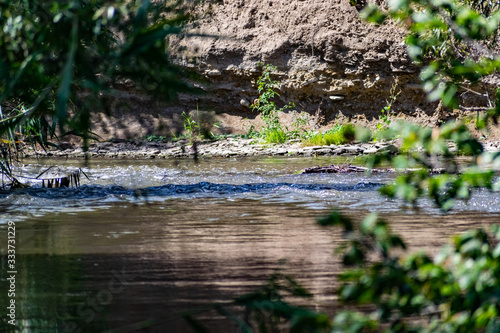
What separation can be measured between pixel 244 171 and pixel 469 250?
879cm

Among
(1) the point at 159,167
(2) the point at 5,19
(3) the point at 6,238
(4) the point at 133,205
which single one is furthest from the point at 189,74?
(1) the point at 159,167

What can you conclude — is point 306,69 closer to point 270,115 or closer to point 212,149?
point 270,115

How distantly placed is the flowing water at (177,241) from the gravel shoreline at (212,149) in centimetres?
395

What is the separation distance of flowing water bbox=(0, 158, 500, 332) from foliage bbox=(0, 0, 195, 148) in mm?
710

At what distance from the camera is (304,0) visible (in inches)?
711

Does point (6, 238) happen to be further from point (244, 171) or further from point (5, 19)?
point (244, 171)

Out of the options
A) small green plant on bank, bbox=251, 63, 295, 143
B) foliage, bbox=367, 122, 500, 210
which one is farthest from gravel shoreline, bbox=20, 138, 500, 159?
foliage, bbox=367, 122, 500, 210

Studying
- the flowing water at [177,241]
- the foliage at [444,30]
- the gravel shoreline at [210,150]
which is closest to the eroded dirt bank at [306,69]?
the gravel shoreline at [210,150]

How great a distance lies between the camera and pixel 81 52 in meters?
2.14

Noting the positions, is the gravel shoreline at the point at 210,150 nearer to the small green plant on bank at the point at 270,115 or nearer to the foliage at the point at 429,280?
the small green plant on bank at the point at 270,115

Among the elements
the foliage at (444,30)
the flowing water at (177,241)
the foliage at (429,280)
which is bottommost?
the flowing water at (177,241)

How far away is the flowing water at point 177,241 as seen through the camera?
2.82 meters

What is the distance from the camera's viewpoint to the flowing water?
9.24ft

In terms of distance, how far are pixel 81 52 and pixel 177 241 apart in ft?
8.37
